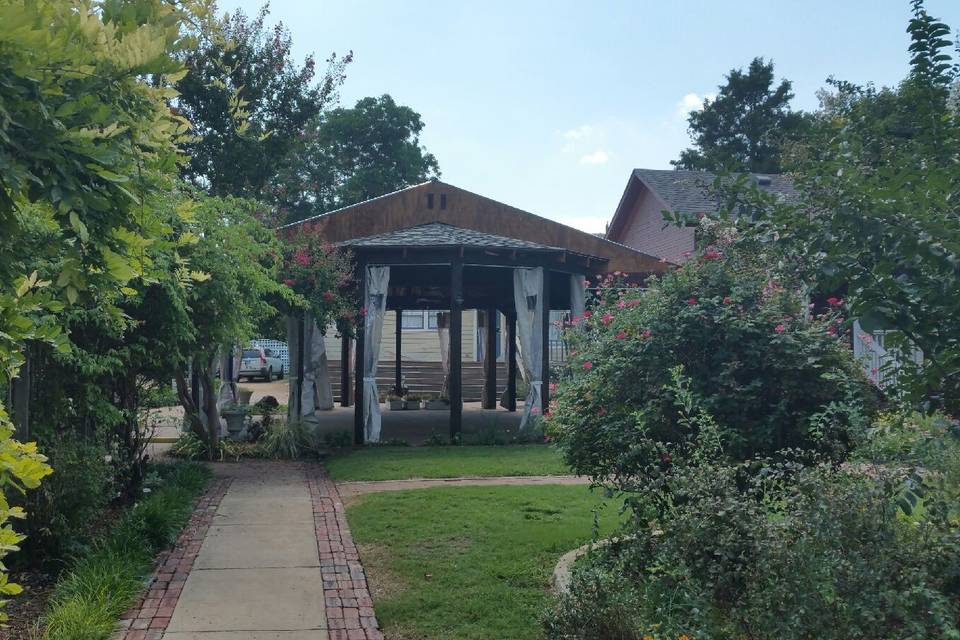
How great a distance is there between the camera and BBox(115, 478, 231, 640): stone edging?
16.1 feet

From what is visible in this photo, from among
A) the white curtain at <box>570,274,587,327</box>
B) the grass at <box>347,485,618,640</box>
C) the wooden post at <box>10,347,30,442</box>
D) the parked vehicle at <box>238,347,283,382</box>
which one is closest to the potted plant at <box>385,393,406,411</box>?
the white curtain at <box>570,274,587,327</box>

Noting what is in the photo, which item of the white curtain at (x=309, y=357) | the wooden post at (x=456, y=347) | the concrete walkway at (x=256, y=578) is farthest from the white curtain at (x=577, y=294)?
the concrete walkway at (x=256, y=578)

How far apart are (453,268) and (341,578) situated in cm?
798

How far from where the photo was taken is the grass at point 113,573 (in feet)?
15.4

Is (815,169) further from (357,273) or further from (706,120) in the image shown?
(706,120)

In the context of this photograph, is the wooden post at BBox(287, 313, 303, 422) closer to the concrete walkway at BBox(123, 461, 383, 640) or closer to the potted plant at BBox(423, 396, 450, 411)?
the concrete walkway at BBox(123, 461, 383, 640)

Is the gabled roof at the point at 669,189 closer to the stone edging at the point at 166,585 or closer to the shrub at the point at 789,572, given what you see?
the stone edging at the point at 166,585

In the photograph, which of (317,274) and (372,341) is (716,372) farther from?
(372,341)

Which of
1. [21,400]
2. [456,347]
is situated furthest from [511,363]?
[21,400]

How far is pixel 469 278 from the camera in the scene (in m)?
16.9

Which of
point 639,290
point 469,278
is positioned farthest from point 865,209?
point 469,278

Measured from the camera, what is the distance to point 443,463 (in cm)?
1143

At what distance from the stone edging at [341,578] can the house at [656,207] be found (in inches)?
604


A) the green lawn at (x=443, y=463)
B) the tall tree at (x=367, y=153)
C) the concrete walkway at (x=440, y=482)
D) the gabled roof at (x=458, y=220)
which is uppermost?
the tall tree at (x=367, y=153)
